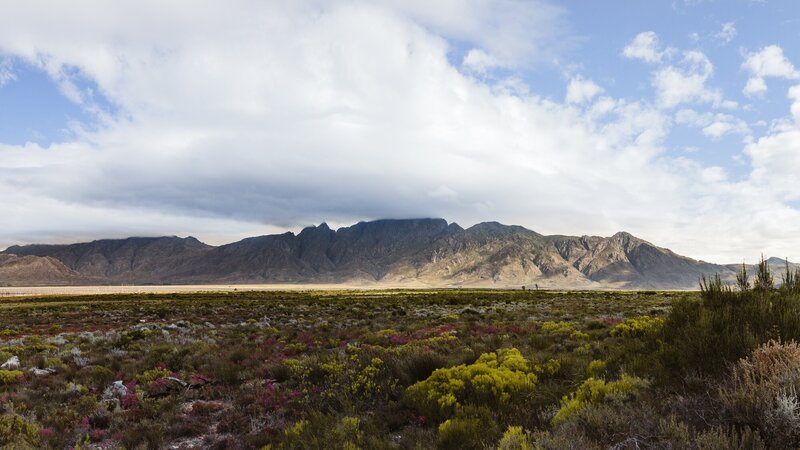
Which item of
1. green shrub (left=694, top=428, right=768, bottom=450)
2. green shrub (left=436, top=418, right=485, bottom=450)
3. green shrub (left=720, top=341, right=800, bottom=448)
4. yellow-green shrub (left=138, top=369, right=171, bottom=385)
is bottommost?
yellow-green shrub (left=138, top=369, right=171, bottom=385)

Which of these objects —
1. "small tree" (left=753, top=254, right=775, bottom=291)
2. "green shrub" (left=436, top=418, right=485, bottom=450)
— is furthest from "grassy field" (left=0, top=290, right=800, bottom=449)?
"small tree" (left=753, top=254, right=775, bottom=291)

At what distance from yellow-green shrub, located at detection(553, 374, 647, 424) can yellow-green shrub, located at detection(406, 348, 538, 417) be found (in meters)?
1.40

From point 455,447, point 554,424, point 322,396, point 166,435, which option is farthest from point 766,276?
point 166,435

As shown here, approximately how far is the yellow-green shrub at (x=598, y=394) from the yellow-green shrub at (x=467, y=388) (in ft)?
4.58

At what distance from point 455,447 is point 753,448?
11.9 ft

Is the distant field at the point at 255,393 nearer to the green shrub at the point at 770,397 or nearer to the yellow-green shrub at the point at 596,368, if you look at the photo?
the yellow-green shrub at the point at 596,368

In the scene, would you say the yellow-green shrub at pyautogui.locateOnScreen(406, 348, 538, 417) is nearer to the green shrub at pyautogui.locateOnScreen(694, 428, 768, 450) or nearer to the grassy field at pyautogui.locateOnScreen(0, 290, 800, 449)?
the grassy field at pyautogui.locateOnScreen(0, 290, 800, 449)

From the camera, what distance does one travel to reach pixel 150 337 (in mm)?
20797

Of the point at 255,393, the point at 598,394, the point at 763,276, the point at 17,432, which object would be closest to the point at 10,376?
the point at 17,432

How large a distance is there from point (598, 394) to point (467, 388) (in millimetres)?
2578

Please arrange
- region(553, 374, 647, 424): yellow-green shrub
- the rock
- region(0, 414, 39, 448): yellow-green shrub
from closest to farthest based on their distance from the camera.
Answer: region(553, 374, 647, 424): yellow-green shrub → region(0, 414, 39, 448): yellow-green shrub → the rock

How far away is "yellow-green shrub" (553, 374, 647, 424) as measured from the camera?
632 centimetres

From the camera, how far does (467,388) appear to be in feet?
27.7

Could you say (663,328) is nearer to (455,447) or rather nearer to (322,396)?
(455,447)
